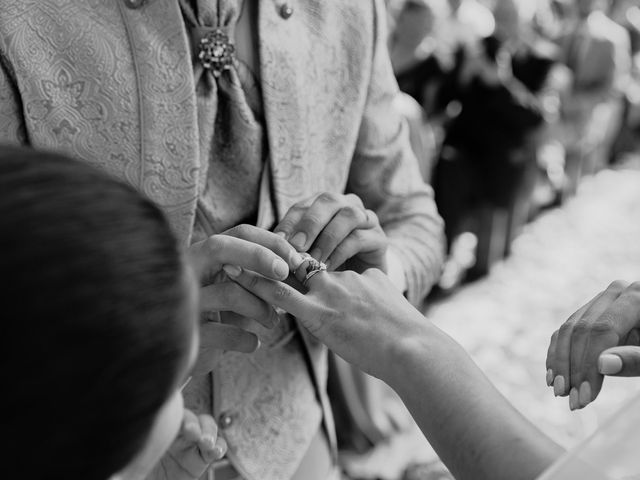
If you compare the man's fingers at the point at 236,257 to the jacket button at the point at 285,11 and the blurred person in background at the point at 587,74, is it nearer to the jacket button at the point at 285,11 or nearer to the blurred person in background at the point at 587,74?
the jacket button at the point at 285,11

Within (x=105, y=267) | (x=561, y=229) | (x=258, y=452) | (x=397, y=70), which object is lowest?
(x=561, y=229)

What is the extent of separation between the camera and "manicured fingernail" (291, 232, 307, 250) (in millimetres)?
856

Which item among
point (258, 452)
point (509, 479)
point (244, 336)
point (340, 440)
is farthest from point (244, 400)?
point (340, 440)

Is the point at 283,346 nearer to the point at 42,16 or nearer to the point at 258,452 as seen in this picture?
the point at 258,452

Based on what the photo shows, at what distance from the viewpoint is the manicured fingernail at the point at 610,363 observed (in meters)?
0.73

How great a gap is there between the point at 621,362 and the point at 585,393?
0.15ft

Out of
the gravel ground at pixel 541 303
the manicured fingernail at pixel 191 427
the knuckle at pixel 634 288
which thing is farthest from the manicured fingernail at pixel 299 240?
the gravel ground at pixel 541 303

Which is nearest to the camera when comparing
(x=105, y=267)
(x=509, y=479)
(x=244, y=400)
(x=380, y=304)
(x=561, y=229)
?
(x=105, y=267)

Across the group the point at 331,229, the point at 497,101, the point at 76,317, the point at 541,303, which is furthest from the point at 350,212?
the point at 541,303

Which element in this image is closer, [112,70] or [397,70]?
[112,70]

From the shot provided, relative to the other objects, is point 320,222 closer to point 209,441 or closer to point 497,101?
point 209,441

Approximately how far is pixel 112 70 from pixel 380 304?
1.13 ft

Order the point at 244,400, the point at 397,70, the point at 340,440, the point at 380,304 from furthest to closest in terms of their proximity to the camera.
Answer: the point at 397,70 → the point at 340,440 → the point at 244,400 → the point at 380,304

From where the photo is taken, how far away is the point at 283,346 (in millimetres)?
1003
